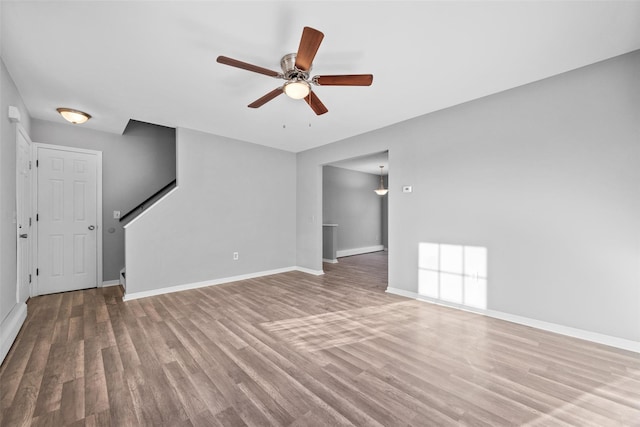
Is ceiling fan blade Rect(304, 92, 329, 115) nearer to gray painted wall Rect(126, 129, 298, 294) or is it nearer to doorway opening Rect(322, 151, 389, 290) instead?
gray painted wall Rect(126, 129, 298, 294)

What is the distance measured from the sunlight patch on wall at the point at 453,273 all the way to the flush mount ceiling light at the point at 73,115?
16.8ft

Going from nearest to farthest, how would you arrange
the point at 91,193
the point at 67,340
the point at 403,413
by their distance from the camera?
the point at 403,413 < the point at 67,340 < the point at 91,193

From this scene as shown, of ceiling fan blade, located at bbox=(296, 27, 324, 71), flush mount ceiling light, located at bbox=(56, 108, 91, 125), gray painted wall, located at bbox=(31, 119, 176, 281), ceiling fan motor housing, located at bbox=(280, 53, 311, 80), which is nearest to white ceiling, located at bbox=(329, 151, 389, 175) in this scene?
gray painted wall, located at bbox=(31, 119, 176, 281)

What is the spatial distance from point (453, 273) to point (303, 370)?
2.40 m

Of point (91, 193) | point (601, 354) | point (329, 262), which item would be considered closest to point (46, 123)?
point (91, 193)

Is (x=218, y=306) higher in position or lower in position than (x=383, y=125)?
lower

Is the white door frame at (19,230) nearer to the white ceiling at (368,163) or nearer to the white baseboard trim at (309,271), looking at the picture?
the white baseboard trim at (309,271)

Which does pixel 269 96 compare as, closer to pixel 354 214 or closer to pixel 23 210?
pixel 23 210

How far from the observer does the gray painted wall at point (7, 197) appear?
246 centimetres

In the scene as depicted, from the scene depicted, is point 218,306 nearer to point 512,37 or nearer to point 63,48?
point 63,48

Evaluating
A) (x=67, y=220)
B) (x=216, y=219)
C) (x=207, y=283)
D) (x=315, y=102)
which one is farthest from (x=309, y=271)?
(x=67, y=220)

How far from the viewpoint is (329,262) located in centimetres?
695

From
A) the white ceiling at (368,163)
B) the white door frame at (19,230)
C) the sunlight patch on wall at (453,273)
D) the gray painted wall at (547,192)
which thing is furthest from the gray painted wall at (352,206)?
the white door frame at (19,230)

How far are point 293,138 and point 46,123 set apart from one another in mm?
3823
